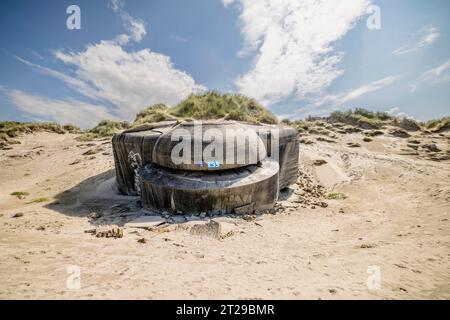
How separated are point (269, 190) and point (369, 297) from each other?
3.60m

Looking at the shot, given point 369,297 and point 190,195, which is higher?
point 190,195

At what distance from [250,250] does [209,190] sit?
6.09 ft

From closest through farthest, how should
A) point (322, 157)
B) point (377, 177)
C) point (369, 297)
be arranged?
point (369, 297) < point (377, 177) < point (322, 157)

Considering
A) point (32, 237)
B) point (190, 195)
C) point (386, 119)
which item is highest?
point (386, 119)

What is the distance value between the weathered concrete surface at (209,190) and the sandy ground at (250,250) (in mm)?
434

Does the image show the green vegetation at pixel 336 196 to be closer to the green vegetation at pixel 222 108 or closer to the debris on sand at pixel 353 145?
the debris on sand at pixel 353 145

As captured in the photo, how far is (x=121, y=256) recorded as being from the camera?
3.14 metres

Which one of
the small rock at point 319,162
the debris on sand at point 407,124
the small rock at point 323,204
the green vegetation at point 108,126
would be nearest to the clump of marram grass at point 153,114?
the green vegetation at point 108,126

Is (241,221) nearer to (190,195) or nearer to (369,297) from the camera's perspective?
(190,195)

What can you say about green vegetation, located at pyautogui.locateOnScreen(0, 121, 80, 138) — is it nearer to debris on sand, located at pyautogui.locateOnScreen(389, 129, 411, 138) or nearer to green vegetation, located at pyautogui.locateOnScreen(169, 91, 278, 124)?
green vegetation, located at pyautogui.locateOnScreen(169, 91, 278, 124)

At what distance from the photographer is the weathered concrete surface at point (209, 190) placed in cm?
516

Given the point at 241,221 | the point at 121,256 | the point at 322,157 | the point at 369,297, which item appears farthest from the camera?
the point at 322,157

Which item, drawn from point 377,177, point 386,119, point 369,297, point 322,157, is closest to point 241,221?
point 369,297

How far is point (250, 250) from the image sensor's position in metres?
3.60
